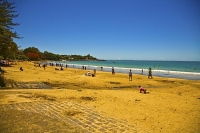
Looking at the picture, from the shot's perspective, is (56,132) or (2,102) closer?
(56,132)

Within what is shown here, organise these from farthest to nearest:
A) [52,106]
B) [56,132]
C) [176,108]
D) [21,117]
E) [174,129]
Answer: [176,108] → [52,106] → [21,117] → [174,129] → [56,132]

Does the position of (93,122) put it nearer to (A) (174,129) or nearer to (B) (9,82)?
(A) (174,129)

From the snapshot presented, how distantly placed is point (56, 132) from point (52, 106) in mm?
3428

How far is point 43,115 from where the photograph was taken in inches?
303

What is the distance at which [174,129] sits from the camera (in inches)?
267

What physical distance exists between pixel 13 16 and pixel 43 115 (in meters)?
8.53

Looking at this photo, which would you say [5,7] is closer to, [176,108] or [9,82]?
[9,82]

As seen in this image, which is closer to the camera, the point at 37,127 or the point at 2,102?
the point at 37,127

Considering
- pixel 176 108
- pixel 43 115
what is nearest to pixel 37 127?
pixel 43 115

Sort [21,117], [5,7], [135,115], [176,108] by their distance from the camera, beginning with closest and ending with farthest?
[21,117], [135,115], [176,108], [5,7]

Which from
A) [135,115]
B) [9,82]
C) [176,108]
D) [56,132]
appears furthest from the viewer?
[9,82]

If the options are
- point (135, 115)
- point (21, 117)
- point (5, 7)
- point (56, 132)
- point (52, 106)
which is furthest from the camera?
point (5, 7)

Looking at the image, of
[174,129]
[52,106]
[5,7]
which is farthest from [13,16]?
[174,129]

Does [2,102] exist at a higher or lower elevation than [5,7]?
lower
